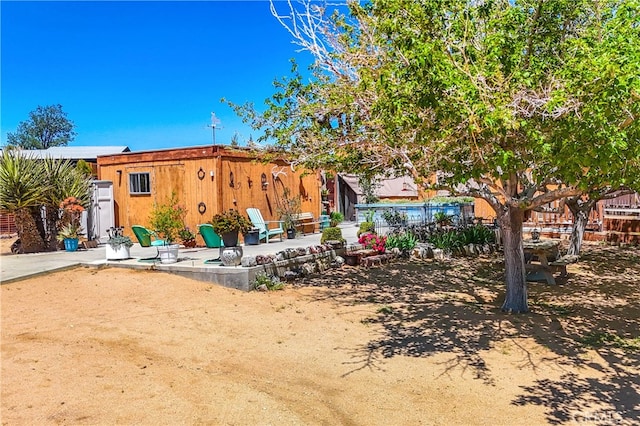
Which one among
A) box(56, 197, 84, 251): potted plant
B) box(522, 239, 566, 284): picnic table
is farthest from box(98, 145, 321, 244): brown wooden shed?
box(522, 239, 566, 284): picnic table

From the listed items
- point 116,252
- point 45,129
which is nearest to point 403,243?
point 116,252

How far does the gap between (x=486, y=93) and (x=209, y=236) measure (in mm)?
8839

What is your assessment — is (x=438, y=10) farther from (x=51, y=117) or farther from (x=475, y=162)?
(x=51, y=117)

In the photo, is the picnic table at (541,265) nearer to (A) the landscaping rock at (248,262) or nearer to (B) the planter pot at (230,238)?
(A) the landscaping rock at (248,262)

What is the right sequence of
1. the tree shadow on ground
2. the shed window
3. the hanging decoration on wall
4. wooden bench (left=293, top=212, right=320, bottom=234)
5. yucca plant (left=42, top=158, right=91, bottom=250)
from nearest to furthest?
the tree shadow on ground → yucca plant (left=42, top=158, right=91, bottom=250) → the hanging decoration on wall → the shed window → wooden bench (left=293, top=212, right=320, bottom=234)

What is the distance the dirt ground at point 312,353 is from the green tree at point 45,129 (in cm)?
4861

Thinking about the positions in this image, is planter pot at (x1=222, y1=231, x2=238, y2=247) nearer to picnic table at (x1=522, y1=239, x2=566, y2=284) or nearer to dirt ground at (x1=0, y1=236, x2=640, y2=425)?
dirt ground at (x1=0, y1=236, x2=640, y2=425)

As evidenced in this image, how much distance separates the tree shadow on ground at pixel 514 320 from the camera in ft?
Result: 14.8

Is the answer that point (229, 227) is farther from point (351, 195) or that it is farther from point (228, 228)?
point (351, 195)

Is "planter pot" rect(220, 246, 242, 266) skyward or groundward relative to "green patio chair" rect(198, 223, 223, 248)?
groundward

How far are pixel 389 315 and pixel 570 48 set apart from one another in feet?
14.7

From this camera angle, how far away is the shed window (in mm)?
13969

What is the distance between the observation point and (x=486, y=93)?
4.68 metres

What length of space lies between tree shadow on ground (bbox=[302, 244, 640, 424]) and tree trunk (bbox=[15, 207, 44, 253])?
757 centimetres
